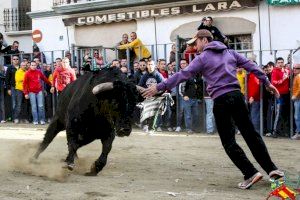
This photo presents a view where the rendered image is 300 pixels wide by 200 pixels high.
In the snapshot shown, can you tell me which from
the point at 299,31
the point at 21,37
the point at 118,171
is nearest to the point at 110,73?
the point at 118,171

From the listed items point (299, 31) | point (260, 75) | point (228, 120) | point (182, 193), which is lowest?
point (182, 193)

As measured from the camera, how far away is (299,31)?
17031 mm

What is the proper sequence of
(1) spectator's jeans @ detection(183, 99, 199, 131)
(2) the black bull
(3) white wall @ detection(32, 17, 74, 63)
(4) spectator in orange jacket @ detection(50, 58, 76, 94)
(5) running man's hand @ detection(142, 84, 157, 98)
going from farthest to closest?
(3) white wall @ detection(32, 17, 74, 63) → (4) spectator in orange jacket @ detection(50, 58, 76, 94) → (1) spectator's jeans @ detection(183, 99, 199, 131) → (2) the black bull → (5) running man's hand @ detection(142, 84, 157, 98)

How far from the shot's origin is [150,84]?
13320 mm

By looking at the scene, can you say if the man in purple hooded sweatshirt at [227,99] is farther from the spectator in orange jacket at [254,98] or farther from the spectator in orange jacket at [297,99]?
the spectator in orange jacket at [254,98]

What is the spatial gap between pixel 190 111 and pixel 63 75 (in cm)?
373

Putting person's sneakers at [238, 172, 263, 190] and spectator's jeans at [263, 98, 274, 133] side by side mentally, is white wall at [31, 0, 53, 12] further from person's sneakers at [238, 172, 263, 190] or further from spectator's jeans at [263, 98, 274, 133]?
person's sneakers at [238, 172, 263, 190]

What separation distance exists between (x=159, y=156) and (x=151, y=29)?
10994 mm

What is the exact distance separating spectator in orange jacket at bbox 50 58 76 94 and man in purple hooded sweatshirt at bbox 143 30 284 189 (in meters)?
8.80

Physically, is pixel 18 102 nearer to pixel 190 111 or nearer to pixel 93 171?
pixel 190 111

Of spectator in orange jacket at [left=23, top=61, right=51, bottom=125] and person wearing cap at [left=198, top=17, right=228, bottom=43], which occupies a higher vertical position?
Answer: person wearing cap at [left=198, top=17, right=228, bottom=43]

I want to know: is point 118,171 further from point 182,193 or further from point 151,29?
point 151,29

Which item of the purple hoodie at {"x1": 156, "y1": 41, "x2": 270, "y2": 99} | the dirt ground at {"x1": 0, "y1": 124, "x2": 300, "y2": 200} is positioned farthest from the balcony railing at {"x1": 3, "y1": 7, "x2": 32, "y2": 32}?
the purple hoodie at {"x1": 156, "y1": 41, "x2": 270, "y2": 99}

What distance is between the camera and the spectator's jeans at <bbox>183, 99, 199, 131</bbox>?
47.2ft
